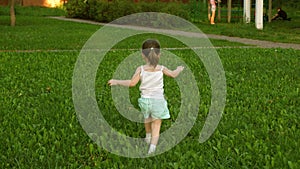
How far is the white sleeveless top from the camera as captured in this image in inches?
172

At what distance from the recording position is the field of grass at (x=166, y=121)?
4195 millimetres

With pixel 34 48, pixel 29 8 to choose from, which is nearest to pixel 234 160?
pixel 34 48

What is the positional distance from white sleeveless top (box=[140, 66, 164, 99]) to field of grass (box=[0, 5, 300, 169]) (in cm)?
49

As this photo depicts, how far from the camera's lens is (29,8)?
3391 cm

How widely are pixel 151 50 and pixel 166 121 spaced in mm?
1332

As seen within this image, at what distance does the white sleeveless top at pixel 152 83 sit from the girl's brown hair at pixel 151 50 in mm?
85

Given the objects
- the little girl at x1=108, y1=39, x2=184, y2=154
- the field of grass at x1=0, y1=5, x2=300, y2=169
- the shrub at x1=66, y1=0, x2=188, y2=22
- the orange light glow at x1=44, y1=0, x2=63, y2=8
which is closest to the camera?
the field of grass at x1=0, y1=5, x2=300, y2=169

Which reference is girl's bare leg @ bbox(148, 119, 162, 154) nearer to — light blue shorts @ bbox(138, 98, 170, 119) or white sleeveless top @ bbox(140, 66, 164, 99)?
light blue shorts @ bbox(138, 98, 170, 119)

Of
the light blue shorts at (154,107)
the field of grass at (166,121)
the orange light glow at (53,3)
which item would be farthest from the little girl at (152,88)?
the orange light glow at (53,3)

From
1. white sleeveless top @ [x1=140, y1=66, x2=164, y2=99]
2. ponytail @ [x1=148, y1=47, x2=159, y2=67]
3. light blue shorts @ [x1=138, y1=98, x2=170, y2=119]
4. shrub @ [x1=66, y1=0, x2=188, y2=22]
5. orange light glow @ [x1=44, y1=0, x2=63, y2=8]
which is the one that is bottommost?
light blue shorts @ [x1=138, y1=98, x2=170, y2=119]

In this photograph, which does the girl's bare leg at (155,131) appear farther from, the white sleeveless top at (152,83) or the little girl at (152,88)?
the white sleeveless top at (152,83)

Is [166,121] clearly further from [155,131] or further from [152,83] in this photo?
[152,83]

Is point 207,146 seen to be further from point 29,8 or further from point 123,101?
point 29,8

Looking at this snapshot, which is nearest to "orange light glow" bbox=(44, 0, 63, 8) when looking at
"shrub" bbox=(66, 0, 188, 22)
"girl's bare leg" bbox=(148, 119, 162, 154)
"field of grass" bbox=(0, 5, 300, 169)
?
"shrub" bbox=(66, 0, 188, 22)
